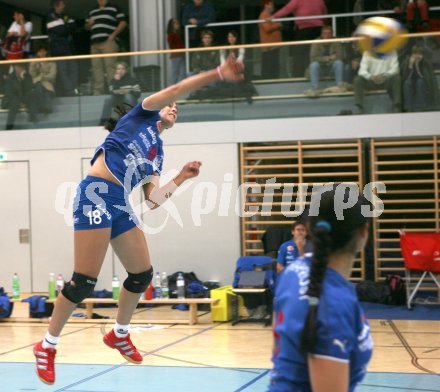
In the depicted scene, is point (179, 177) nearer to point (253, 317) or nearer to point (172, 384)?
point (172, 384)

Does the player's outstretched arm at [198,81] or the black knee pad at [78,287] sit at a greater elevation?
the player's outstretched arm at [198,81]

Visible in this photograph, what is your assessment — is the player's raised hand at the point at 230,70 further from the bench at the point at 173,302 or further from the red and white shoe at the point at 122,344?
the bench at the point at 173,302

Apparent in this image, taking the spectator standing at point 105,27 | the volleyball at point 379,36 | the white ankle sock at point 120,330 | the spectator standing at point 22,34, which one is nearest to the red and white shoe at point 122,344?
the white ankle sock at point 120,330

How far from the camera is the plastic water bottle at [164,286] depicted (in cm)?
1163

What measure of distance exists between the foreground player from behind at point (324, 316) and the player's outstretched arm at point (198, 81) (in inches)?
79.2

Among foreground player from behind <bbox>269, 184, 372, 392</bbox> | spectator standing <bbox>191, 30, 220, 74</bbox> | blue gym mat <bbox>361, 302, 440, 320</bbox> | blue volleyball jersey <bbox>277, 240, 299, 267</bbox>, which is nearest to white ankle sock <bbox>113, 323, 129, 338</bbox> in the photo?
foreground player from behind <bbox>269, 184, 372, 392</bbox>

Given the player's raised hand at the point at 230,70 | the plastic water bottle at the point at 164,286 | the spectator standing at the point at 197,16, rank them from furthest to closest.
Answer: the spectator standing at the point at 197,16 < the plastic water bottle at the point at 164,286 < the player's raised hand at the point at 230,70

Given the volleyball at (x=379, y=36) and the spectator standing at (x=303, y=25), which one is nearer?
the volleyball at (x=379, y=36)

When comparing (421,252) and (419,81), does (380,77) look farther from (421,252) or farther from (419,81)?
(421,252)

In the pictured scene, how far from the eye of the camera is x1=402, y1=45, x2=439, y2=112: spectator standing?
12.0 meters

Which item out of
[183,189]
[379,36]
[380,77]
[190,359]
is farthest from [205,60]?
[379,36]

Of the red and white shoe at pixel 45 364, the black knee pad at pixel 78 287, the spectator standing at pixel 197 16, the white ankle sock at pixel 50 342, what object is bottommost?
the red and white shoe at pixel 45 364

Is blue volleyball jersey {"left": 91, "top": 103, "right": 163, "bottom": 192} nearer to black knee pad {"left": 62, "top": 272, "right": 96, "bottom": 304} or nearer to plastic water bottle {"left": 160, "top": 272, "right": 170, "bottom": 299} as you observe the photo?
black knee pad {"left": 62, "top": 272, "right": 96, "bottom": 304}

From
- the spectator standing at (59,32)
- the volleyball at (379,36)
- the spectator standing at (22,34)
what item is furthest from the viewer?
the spectator standing at (22,34)
